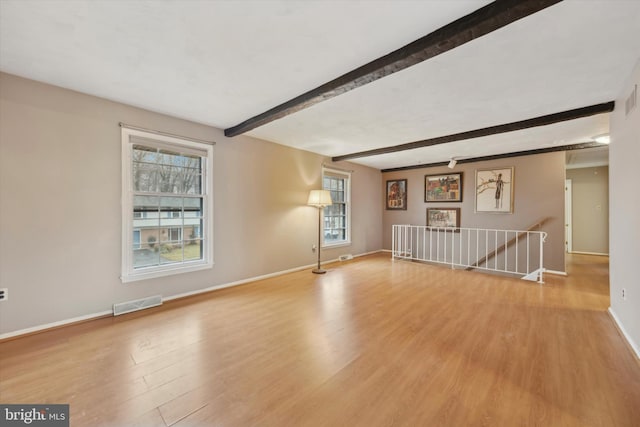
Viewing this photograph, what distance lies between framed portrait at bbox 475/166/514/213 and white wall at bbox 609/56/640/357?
8.52 ft

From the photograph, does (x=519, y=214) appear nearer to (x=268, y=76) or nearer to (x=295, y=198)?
(x=295, y=198)

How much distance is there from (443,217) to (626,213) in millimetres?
4038

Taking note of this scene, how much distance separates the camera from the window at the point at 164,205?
121 inches

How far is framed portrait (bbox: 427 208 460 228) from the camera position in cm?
626

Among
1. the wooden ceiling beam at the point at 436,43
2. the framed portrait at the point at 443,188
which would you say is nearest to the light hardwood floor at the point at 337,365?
the wooden ceiling beam at the point at 436,43

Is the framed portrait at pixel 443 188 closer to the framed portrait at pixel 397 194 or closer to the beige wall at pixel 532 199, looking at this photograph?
the beige wall at pixel 532 199

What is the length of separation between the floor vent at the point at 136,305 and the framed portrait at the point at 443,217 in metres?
6.16

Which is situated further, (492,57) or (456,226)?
(456,226)

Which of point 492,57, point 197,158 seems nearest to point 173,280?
point 197,158

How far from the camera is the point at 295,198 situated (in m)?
5.07

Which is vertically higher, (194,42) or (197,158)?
(194,42)

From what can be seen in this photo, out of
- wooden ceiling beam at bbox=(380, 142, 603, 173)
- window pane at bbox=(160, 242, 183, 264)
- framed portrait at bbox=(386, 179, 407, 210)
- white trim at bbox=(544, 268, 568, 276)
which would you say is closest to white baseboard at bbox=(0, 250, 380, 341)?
window pane at bbox=(160, 242, 183, 264)

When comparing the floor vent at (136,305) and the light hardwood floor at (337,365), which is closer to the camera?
the light hardwood floor at (337,365)

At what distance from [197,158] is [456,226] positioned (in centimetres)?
589
